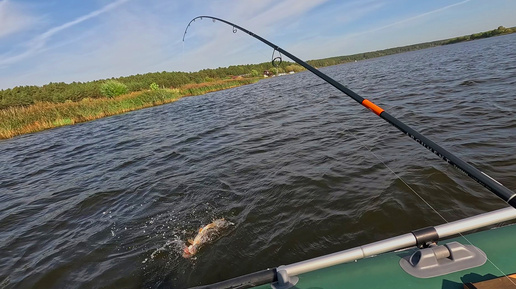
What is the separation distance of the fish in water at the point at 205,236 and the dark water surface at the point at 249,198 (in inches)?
5.7

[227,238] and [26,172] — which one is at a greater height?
[26,172]

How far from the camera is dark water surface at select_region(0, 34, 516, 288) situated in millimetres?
3811

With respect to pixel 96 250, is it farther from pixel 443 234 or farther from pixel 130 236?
pixel 443 234

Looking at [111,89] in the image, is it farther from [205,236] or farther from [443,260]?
[443,260]

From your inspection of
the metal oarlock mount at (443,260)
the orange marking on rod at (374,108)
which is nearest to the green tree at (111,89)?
the orange marking on rod at (374,108)

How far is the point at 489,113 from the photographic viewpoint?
24.6ft

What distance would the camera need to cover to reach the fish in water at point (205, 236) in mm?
3988

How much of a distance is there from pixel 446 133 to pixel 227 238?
596cm

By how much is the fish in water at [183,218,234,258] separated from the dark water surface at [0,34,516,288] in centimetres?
15

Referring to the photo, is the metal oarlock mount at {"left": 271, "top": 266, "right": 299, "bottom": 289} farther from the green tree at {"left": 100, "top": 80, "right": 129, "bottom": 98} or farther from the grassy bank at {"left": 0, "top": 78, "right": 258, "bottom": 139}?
the green tree at {"left": 100, "top": 80, "right": 129, "bottom": 98}

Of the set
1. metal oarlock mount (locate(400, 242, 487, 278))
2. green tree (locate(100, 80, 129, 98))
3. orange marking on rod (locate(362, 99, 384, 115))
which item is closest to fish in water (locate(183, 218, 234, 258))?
metal oarlock mount (locate(400, 242, 487, 278))

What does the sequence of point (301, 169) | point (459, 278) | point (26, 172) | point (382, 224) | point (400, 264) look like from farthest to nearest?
point (26, 172), point (301, 169), point (382, 224), point (400, 264), point (459, 278)

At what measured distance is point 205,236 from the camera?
14.0 feet

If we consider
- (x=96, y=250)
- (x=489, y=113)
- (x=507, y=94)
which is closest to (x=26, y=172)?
(x=96, y=250)
